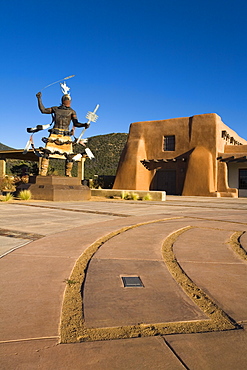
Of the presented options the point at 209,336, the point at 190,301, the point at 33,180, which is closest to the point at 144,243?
the point at 190,301

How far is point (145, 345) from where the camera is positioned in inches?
63.2

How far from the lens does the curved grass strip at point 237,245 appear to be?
12.0 feet

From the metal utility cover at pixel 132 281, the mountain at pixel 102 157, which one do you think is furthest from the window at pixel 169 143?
the mountain at pixel 102 157

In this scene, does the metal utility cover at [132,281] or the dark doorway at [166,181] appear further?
the dark doorway at [166,181]

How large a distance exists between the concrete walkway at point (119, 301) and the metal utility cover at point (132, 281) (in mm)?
51

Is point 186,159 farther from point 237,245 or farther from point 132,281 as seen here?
point 132,281

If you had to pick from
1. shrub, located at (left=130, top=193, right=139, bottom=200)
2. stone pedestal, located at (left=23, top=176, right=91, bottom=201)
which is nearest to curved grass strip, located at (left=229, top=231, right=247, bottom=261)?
stone pedestal, located at (left=23, top=176, right=91, bottom=201)

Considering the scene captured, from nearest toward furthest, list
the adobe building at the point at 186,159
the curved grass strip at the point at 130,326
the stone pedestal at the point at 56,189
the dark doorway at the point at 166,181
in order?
the curved grass strip at the point at 130,326, the stone pedestal at the point at 56,189, the adobe building at the point at 186,159, the dark doorway at the point at 166,181

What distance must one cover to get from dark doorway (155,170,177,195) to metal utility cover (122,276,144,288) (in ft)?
77.3

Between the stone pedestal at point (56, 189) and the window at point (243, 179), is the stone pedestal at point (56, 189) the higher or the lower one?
the lower one

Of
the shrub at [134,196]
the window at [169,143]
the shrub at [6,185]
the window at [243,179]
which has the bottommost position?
the shrub at [134,196]

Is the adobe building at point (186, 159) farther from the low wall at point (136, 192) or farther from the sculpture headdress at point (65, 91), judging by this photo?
the sculpture headdress at point (65, 91)

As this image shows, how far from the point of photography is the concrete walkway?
1.49 metres

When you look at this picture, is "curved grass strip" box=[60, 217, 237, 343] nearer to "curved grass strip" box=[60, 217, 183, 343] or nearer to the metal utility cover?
"curved grass strip" box=[60, 217, 183, 343]
